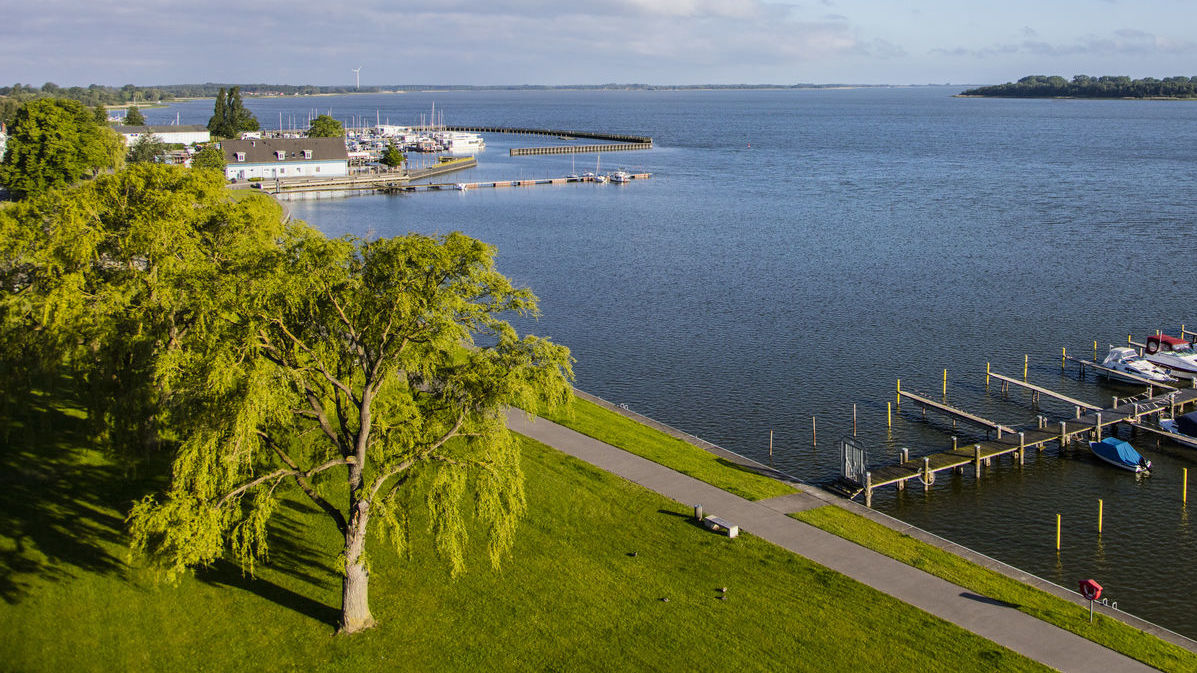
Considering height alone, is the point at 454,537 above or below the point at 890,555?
above

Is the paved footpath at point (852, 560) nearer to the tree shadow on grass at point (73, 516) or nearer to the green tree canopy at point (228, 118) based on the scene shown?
the tree shadow on grass at point (73, 516)

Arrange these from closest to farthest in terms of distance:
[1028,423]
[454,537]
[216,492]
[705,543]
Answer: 1. [216,492]
2. [454,537]
3. [705,543]
4. [1028,423]

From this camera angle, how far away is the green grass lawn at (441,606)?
2230cm

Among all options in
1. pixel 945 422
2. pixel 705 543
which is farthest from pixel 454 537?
pixel 945 422

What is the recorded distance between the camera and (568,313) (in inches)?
2589

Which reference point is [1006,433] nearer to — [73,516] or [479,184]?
[73,516]

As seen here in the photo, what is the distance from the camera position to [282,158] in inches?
5330

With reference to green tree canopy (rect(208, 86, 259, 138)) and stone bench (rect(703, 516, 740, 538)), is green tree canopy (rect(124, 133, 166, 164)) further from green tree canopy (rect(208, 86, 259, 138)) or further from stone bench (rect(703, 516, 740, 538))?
stone bench (rect(703, 516, 740, 538))

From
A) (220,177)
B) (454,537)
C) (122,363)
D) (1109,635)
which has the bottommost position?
(1109,635)

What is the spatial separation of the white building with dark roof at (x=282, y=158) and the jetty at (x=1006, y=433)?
10738 centimetres

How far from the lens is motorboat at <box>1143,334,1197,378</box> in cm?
5191

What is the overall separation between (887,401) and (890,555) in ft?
68.2

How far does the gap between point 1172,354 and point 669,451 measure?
33.3 metres

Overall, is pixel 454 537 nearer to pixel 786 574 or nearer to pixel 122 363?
pixel 786 574
